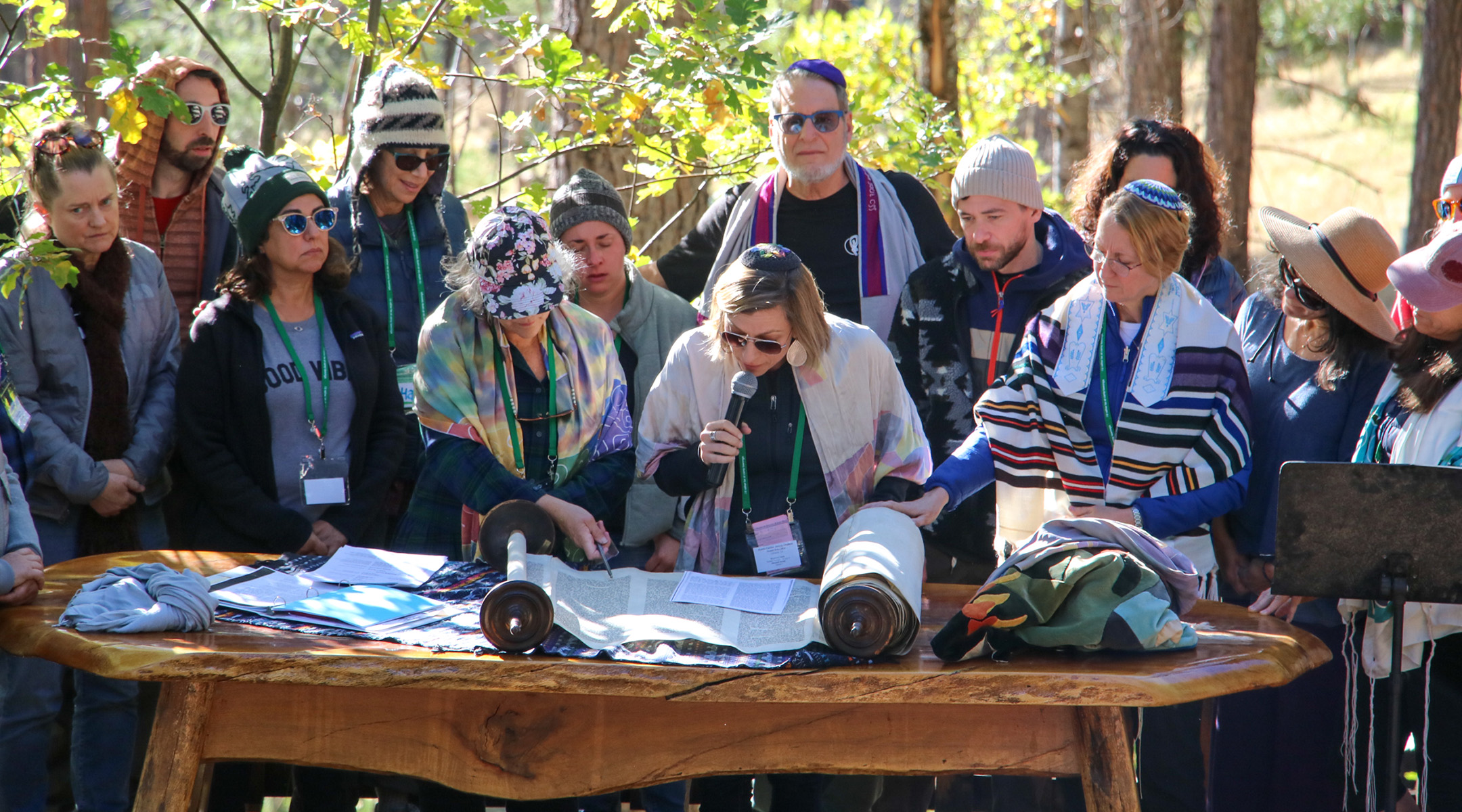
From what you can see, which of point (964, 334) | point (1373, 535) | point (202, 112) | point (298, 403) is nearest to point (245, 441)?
point (298, 403)

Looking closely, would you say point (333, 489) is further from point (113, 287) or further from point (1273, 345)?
point (1273, 345)

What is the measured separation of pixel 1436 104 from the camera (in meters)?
9.07

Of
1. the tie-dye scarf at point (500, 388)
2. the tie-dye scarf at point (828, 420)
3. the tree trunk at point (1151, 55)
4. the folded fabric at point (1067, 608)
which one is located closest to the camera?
the folded fabric at point (1067, 608)

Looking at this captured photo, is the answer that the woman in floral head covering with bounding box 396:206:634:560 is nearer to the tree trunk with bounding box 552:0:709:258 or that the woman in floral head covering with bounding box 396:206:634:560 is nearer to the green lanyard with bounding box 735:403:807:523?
the green lanyard with bounding box 735:403:807:523

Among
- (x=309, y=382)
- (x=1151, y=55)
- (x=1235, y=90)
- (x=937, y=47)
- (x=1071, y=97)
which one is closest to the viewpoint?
(x=309, y=382)

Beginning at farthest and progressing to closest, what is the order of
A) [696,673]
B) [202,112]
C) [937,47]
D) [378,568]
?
[937,47], [202,112], [378,568], [696,673]

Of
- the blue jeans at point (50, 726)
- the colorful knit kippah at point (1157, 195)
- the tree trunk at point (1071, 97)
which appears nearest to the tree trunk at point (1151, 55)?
the tree trunk at point (1071, 97)

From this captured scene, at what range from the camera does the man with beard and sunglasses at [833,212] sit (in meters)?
4.05

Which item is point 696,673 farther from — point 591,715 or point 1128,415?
point 1128,415

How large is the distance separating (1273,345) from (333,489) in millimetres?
2696

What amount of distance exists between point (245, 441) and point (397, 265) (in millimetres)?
775

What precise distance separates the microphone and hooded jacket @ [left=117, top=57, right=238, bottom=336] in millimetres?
2079

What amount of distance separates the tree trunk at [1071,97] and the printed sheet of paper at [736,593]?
→ 30.1 ft

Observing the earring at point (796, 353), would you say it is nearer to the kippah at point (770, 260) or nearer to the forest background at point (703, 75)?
the kippah at point (770, 260)
